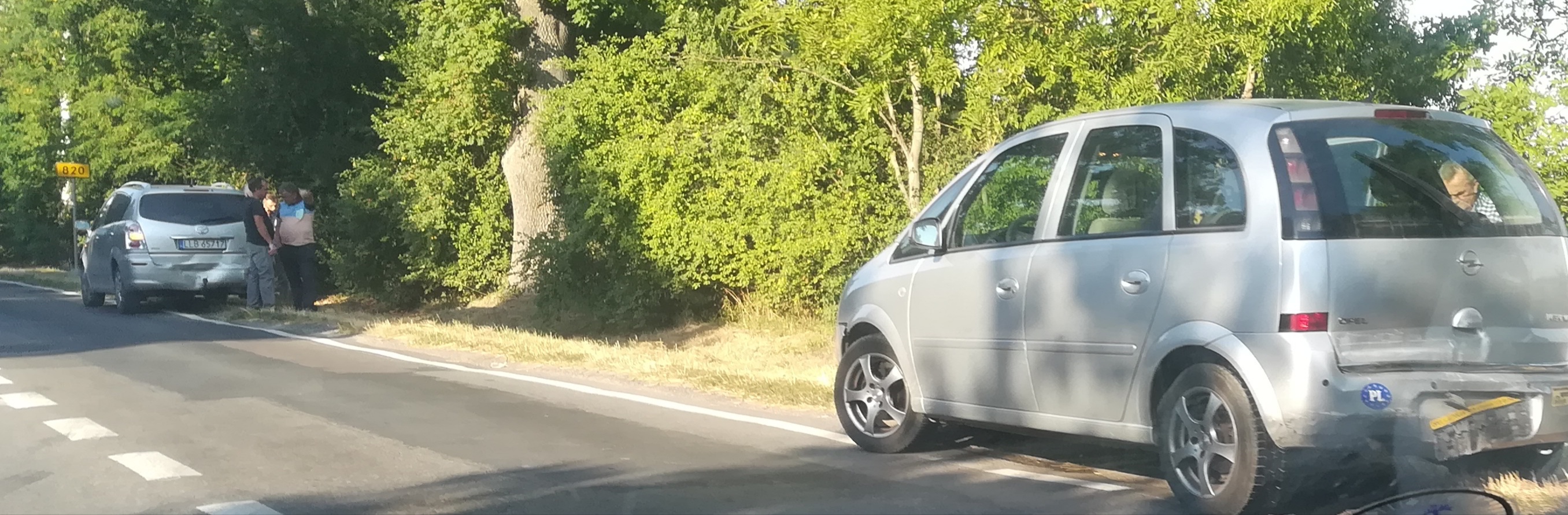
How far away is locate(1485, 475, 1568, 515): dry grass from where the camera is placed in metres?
5.55

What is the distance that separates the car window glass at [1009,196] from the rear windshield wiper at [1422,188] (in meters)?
1.43

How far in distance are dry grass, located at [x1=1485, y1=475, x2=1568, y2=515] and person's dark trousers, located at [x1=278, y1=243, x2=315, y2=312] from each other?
15461 millimetres

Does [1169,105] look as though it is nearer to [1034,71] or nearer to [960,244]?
[960,244]

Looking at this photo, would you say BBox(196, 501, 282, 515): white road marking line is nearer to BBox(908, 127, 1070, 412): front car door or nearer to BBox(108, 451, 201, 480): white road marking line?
BBox(108, 451, 201, 480): white road marking line

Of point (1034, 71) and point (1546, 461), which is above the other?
point (1034, 71)

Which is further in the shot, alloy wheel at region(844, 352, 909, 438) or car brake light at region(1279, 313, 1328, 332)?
alloy wheel at region(844, 352, 909, 438)

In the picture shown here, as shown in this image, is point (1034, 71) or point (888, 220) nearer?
point (1034, 71)

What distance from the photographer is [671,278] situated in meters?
17.3

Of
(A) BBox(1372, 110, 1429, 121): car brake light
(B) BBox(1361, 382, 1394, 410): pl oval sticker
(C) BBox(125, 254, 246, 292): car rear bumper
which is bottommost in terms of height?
(B) BBox(1361, 382, 1394, 410): pl oval sticker

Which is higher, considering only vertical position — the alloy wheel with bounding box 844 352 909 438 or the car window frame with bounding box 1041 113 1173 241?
the car window frame with bounding box 1041 113 1173 241

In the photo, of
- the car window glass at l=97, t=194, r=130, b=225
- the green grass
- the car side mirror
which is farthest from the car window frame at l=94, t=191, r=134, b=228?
the car side mirror

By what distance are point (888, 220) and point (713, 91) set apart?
2488 mm

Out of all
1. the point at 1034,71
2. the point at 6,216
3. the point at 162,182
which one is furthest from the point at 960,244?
the point at 6,216

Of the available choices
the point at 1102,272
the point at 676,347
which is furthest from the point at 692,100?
the point at 1102,272
